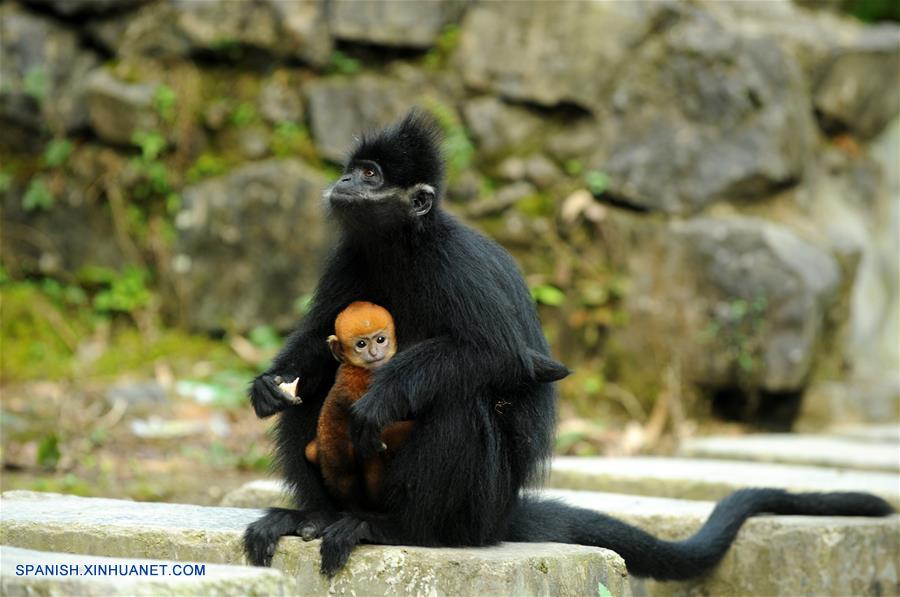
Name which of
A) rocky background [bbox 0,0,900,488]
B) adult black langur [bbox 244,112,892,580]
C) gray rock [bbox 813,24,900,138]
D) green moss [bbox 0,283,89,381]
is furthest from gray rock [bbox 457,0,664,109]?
adult black langur [bbox 244,112,892,580]

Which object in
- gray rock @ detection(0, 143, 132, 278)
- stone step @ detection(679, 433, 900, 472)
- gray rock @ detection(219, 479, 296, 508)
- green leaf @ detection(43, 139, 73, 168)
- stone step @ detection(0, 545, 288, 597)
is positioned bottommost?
gray rock @ detection(219, 479, 296, 508)

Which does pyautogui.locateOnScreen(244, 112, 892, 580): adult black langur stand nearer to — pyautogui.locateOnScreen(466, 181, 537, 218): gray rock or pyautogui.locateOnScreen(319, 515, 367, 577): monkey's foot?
pyautogui.locateOnScreen(319, 515, 367, 577): monkey's foot

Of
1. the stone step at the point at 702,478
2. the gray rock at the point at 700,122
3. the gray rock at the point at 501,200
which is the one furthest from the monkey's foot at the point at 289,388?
the gray rock at the point at 700,122

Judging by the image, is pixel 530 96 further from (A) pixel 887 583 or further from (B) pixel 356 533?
(B) pixel 356 533

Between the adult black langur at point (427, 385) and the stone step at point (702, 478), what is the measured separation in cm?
133

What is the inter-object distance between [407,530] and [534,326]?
0.90 meters

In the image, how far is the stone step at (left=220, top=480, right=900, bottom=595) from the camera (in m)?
4.73

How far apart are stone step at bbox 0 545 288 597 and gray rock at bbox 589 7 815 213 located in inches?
263

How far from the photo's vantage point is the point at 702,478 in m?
5.80

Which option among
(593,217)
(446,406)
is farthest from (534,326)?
(593,217)

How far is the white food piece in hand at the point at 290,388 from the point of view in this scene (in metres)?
3.92

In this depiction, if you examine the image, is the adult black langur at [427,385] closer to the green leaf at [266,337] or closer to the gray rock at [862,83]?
the green leaf at [266,337]

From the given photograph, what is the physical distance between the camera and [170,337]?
31.1 ft

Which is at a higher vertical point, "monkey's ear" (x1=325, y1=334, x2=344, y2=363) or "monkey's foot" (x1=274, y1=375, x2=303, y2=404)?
"monkey's ear" (x1=325, y1=334, x2=344, y2=363)
